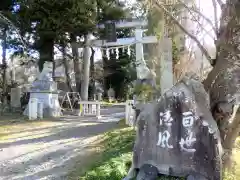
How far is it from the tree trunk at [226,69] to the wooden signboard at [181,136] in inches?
32.1

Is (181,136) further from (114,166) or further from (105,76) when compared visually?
(105,76)

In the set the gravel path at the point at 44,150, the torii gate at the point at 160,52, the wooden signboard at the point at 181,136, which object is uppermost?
the torii gate at the point at 160,52

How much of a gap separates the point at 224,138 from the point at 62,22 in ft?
31.2

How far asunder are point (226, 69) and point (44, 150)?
4172 millimetres

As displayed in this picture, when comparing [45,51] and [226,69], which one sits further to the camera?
[45,51]

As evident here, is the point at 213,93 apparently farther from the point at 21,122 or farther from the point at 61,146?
the point at 21,122

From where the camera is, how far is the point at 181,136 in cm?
348

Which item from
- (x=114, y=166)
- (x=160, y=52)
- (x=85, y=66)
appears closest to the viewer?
(x=114, y=166)

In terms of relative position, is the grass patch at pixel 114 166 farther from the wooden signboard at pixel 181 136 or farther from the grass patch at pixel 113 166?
the wooden signboard at pixel 181 136

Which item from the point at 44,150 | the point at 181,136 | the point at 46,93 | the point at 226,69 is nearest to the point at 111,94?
the point at 46,93

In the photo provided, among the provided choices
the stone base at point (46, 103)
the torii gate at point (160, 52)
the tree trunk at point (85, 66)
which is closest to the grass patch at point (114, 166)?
the torii gate at point (160, 52)

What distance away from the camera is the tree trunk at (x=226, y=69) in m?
4.10

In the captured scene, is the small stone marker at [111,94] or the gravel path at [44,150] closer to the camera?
the gravel path at [44,150]

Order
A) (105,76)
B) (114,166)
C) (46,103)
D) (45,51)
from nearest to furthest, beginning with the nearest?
(114,166) < (46,103) < (45,51) < (105,76)
